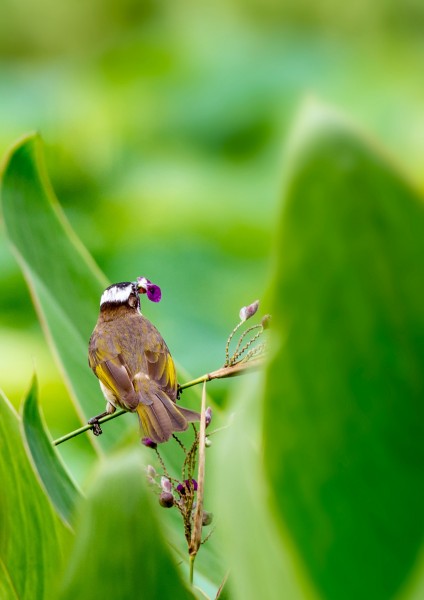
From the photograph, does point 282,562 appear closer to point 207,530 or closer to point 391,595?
point 391,595

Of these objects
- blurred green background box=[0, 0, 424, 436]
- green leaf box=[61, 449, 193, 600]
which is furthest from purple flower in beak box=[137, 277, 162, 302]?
blurred green background box=[0, 0, 424, 436]

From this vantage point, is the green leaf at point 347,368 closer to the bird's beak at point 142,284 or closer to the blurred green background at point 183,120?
the bird's beak at point 142,284

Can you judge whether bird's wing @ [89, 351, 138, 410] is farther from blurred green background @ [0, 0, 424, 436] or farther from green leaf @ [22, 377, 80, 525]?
blurred green background @ [0, 0, 424, 436]

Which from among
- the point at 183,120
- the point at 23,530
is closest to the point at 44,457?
the point at 23,530

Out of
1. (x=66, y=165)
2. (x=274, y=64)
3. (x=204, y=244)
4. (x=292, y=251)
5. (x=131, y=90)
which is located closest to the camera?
(x=292, y=251)

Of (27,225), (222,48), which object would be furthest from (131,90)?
(27,225)

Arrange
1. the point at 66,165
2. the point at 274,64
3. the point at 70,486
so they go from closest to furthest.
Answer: the point at 70,486, the point at 66,165, the point at 274,64
